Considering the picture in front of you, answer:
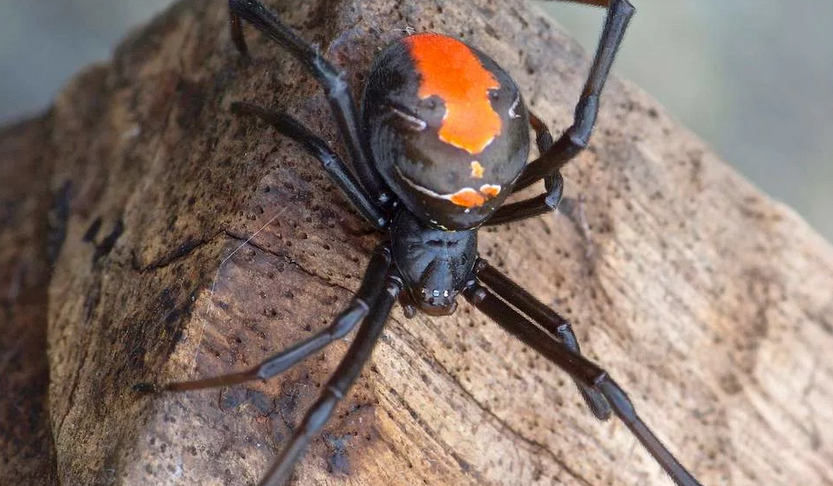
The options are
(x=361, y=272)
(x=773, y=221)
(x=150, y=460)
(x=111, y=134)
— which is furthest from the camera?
(x=773, y=221)

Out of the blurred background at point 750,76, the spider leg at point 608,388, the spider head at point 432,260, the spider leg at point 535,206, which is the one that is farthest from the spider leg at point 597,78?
the blurred background at point 750,76

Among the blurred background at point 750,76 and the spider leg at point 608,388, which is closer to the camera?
the spider leg at point 608,388

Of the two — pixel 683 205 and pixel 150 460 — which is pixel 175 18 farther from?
pixel 683 205

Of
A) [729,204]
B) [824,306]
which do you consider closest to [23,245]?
[729,204]

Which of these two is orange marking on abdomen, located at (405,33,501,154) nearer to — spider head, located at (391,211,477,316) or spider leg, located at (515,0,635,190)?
spider leg, located at (515,0,635,190)

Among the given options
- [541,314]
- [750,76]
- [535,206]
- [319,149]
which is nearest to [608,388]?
[541,314]

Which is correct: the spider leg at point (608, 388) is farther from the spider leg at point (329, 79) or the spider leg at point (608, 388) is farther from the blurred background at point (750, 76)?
the blurred background at point (750, 76)
